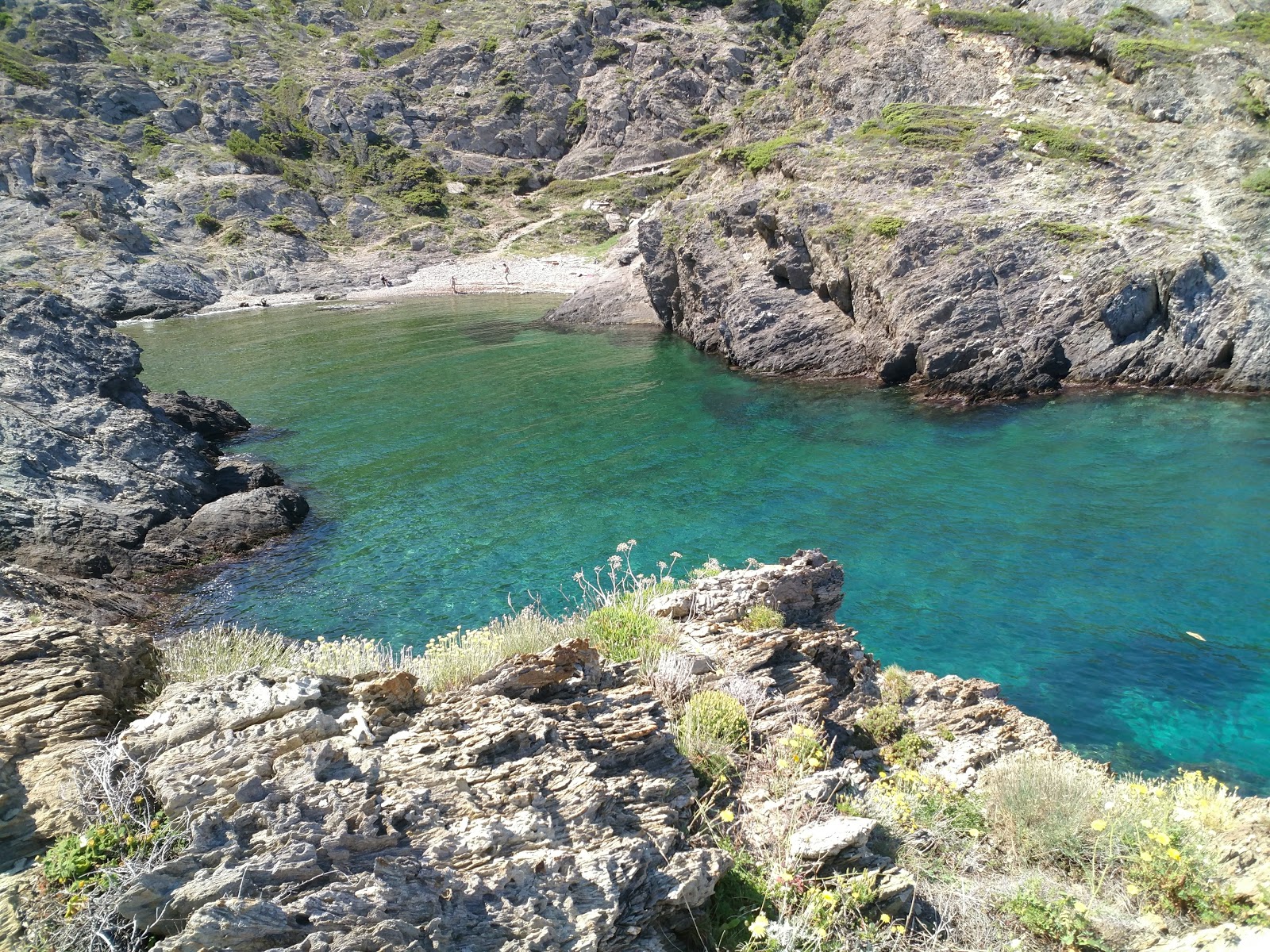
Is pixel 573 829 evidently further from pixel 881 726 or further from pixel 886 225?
pixel 886 225

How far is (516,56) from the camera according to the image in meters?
116

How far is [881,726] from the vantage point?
10.4m

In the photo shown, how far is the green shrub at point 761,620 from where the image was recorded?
11.1 meters

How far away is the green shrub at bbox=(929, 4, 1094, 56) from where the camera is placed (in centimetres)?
3706

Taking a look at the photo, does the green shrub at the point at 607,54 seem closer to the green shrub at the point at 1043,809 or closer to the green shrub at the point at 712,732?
the green shrub at the point at 712,732

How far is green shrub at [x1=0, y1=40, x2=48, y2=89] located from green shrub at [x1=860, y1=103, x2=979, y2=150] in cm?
10342

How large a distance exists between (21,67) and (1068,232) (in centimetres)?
11786

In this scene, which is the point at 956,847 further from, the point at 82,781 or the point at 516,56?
the point at 516,56

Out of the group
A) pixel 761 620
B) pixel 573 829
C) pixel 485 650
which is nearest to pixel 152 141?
pixel 485 650

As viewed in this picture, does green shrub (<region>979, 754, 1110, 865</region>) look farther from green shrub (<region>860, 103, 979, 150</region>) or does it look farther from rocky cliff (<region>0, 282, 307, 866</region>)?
green shrub (<region>860, 103, 979, 150</region>)

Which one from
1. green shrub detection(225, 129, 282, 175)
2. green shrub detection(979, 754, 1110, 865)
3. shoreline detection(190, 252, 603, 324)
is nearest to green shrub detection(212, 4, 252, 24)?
green shrub detection(225, 129, 282, 175)

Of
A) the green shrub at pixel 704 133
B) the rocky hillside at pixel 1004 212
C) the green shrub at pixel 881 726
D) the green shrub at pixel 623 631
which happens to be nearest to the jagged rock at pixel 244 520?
the green shrub at pixel 623 631

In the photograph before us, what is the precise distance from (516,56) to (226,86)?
1700 inches

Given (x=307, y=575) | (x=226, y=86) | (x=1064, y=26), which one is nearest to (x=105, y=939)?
(x=307, y=575)
